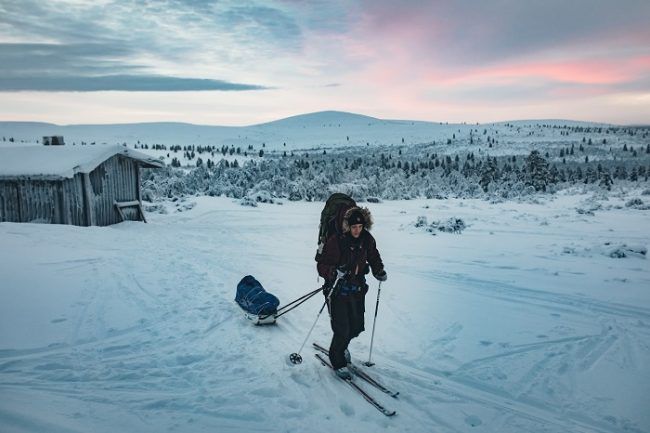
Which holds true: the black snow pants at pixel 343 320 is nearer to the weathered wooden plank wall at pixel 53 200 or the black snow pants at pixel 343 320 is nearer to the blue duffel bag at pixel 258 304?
the blue duffel bag at pixel 258 304

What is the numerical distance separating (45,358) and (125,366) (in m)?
1.03

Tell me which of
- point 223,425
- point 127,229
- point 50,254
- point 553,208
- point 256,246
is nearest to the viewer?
point 223,425

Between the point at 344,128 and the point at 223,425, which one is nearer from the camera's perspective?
the point at 223,425

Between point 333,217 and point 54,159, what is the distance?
47.3 ft

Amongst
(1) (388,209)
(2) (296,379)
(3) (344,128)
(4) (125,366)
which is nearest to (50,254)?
(4) (125,366)

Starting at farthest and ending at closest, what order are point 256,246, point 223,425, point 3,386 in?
point 256,246, point 3,386, point 223,425

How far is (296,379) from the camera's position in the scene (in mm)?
5012

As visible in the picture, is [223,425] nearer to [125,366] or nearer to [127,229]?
[125,366]

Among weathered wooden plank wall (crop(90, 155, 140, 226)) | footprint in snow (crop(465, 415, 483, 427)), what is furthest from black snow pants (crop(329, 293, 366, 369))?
weathered wooden plank wall (crop(90, 155, 140, 226))

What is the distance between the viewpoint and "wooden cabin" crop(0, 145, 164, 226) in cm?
1460

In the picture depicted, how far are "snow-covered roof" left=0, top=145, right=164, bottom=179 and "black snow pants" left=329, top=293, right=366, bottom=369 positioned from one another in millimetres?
13125

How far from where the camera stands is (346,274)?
195 inches

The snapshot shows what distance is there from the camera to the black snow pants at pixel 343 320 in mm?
5035

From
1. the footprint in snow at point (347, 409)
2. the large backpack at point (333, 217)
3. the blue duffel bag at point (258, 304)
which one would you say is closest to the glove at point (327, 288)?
the large backpack at point (333, 217)
